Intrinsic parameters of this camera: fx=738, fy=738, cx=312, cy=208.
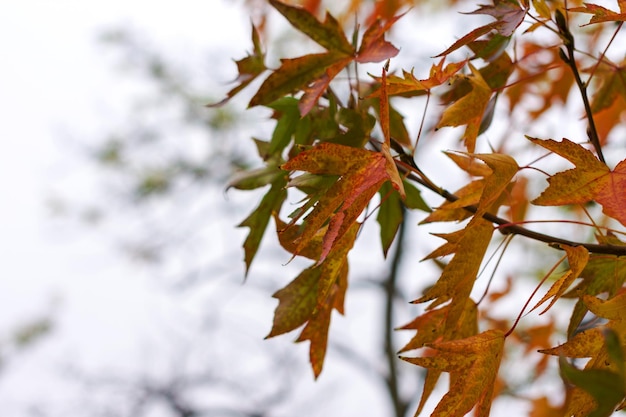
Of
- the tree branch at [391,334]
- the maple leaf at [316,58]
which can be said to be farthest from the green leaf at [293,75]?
the tree branch at [391,334]

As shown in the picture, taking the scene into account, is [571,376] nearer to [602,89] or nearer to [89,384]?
[602,89]

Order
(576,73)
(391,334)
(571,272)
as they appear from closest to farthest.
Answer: (571,272), (576,73), (391,334)

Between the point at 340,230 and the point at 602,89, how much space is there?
389 millimetres

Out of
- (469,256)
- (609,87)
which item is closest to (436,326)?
(469,256)

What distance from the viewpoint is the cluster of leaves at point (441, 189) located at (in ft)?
1.31

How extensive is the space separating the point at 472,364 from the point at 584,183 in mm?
118

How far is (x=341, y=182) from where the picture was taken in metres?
0.40

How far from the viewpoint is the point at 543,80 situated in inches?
56.2

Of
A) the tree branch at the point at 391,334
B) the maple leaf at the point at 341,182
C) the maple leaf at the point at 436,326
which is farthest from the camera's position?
the tree branch at the point at 391,334

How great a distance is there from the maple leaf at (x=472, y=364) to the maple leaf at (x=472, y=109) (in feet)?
0.54

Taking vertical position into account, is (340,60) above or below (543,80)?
below

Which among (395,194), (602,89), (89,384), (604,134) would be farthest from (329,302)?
(89,384)

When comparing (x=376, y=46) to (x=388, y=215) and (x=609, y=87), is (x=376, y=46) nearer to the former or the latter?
(x=388, y=215)

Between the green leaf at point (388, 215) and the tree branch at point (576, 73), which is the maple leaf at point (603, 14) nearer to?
the tree branch at point (576, 73)
